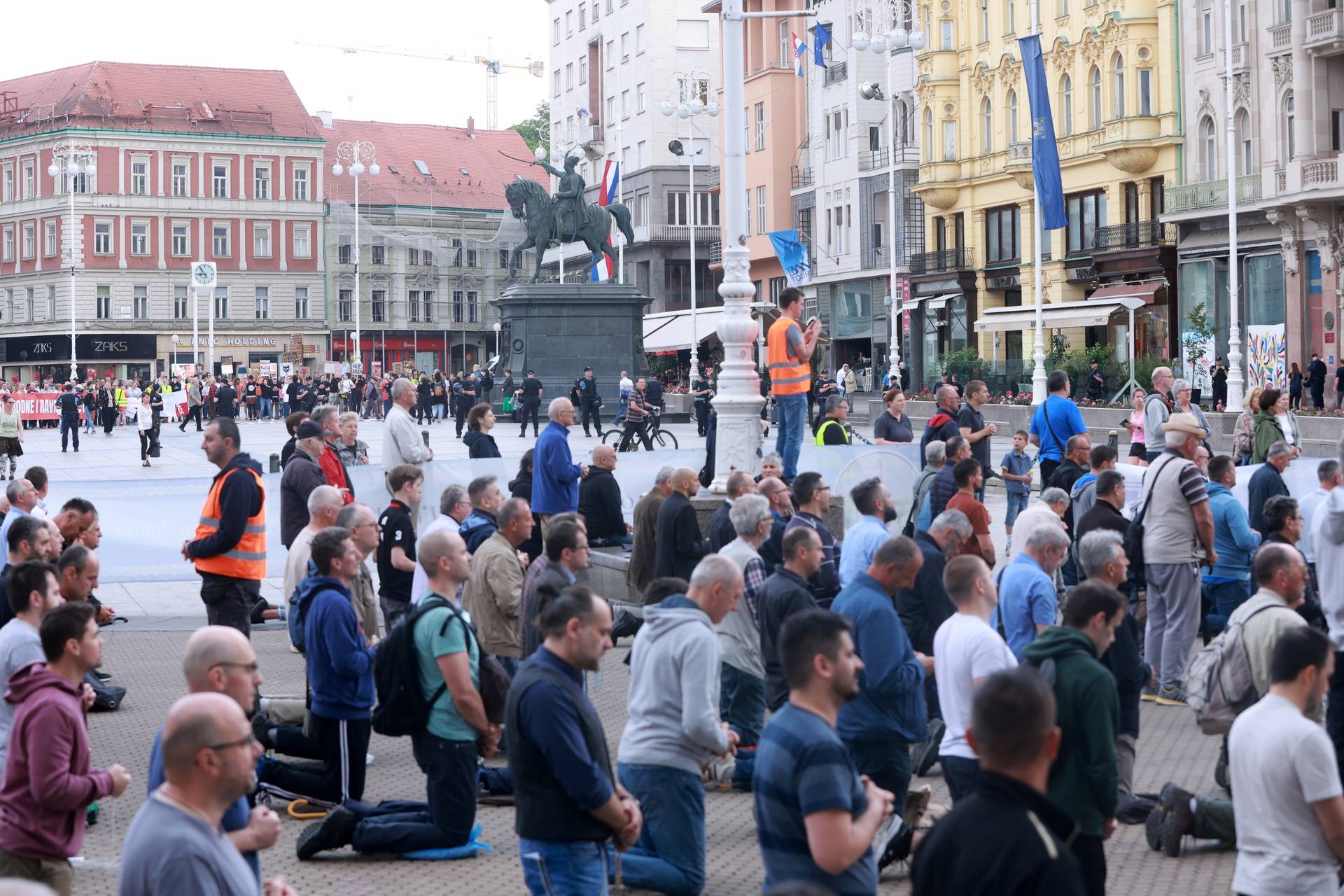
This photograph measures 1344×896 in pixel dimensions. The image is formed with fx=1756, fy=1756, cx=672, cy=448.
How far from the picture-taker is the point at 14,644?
22.8 feet

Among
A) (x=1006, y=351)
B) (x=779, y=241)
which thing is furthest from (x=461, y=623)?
(x=1006, y=351)

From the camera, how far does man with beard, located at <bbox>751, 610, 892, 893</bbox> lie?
16.6 ft

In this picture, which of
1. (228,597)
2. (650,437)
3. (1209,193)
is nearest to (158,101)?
(1209,193)

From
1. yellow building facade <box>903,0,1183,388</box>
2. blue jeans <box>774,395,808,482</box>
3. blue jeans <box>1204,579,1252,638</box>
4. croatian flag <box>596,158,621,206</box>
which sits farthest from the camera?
croatian flag <box>596,158,621,206</box>

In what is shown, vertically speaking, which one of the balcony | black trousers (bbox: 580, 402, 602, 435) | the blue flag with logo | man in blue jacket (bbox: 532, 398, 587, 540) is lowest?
man in blue jacket (bbox: 532, 398, 587, 540)

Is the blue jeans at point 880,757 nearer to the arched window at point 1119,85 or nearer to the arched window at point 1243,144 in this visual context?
the arched window at point 1243,144

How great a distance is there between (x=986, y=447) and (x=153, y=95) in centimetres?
8246

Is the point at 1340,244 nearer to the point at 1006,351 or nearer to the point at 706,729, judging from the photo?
the point at 1006,351

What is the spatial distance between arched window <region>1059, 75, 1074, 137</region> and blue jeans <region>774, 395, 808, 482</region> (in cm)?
4151

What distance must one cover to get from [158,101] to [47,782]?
92389 mm

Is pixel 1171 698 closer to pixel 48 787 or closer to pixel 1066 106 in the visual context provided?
pixel 48 787

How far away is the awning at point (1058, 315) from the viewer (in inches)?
1932

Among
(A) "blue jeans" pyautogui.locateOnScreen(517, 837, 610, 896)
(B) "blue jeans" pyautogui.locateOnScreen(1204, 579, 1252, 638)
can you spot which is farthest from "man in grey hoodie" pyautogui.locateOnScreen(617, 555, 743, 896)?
(B) "blue jeans" pyautogui.locateOnScreen(1204, 579, 1252, 638)

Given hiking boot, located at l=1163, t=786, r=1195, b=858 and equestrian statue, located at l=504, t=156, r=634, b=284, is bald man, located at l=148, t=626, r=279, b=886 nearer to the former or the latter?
hiking boot, located at l=1163, t=786, r=1195, b=858
